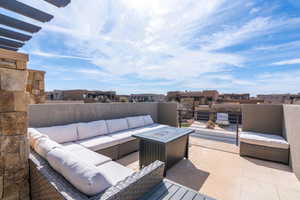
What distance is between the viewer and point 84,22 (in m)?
2.51

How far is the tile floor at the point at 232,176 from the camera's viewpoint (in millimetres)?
1940

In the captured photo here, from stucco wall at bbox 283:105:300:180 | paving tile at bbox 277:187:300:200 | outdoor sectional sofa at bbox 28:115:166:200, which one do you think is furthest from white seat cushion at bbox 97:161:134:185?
stucco wall at bbox 283:105:300:180

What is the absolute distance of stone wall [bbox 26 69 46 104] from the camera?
2.96 m

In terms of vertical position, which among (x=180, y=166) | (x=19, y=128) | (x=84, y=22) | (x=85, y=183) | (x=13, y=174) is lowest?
(x=180, y=166)

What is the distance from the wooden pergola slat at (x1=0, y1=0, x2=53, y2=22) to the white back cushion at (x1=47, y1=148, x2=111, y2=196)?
4.28 ft

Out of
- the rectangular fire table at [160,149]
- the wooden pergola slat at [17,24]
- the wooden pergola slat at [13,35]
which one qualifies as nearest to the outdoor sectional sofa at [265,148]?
the rectangular fire table at [160,149]

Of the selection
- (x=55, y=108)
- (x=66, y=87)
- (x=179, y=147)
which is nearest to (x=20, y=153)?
(x=55, y=108)

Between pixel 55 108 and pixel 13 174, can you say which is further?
pixel 55 108

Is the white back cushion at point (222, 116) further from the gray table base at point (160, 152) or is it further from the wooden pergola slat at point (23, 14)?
the wooden pergola slat at point (23, 14)

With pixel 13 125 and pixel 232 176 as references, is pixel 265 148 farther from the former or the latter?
pixel 13 125

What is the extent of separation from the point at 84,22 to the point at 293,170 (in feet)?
16.0

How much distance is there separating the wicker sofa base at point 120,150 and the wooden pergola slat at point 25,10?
2.29 metres

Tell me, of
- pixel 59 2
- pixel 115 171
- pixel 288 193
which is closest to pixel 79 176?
pixel 115 171

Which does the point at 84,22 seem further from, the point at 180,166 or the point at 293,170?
the point at 293,170
